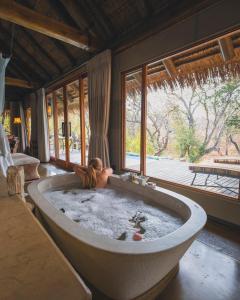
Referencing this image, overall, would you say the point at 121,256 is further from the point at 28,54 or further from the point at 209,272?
the point at 28,54

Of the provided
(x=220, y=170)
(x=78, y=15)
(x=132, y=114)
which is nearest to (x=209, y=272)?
(x=220, y=170)

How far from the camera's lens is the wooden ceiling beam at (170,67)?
3.47 metres

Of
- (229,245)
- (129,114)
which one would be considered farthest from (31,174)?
(229,245)

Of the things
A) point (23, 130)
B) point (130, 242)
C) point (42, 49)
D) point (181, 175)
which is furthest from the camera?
point (23, 130)

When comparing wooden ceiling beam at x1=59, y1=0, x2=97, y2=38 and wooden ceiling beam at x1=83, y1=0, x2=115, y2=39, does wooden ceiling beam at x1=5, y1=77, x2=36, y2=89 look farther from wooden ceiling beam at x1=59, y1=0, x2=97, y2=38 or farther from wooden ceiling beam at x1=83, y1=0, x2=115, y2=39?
wooden ceiling beam at x1=83, y1=0, x2=115, y2=39

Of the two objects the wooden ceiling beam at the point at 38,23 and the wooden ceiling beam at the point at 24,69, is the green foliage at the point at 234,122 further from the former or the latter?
the wooden ceiling beam at the point at 24,69

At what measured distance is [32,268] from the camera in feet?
2.44

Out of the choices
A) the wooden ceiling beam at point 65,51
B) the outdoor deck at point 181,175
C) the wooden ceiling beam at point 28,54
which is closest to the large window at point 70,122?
the wooden ceiling beam at point 65,51

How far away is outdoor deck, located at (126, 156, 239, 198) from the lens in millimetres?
3184

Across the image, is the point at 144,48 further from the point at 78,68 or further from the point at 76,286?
the point at 76,286

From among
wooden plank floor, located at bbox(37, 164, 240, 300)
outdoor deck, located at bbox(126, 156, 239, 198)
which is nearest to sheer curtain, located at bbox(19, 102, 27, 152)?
outdoor deck, located at bbox(126, 156, 239, 198)

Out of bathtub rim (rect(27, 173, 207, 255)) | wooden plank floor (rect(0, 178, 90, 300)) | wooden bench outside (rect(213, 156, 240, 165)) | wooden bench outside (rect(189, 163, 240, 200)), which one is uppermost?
wooden bench outside (rect(213, 156, 240, 165))

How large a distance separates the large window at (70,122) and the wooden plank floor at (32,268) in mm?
3765

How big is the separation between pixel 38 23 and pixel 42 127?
3.96m
